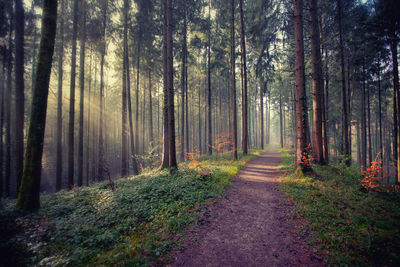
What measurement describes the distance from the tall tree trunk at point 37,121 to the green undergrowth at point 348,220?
29.3 feet

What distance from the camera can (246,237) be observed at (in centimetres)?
411

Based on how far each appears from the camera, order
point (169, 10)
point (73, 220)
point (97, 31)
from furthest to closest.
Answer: point (97, 31), point (169, 10), point (73, 220)

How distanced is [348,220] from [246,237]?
2901 mm

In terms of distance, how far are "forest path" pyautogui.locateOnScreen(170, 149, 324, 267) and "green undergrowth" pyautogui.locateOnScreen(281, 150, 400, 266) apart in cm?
46

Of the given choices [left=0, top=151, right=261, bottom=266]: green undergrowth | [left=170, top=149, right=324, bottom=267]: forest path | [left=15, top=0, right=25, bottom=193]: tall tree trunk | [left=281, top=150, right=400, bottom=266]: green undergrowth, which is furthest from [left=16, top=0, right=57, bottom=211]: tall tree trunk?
[left=281, top=150, right=400, bottom=266]: green undergrowth

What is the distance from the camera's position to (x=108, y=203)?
6469mm

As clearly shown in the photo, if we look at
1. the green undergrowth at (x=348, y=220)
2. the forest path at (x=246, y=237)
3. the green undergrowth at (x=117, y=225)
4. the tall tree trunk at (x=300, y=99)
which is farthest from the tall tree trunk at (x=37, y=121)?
the tall tree trunk at (x=300, y=99)

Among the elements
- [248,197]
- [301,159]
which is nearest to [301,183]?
[301,159]

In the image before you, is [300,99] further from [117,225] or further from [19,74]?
[19,74]

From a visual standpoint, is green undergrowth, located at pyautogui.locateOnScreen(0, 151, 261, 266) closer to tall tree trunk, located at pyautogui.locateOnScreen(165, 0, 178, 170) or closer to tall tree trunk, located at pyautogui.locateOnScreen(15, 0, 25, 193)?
tall tree trunk, located at pyautogui.locateOnScreen(165, 0, 178, 170)

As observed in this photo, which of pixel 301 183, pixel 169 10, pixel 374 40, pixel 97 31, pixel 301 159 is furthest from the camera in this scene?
pixel 97 31

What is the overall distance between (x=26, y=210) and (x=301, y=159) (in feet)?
39.3

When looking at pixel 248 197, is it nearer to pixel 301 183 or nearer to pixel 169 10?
pixel 301 183

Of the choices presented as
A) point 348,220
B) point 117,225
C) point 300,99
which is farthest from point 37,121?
point 300,99
